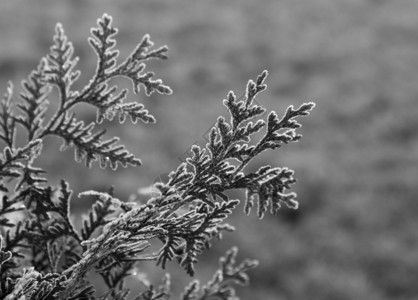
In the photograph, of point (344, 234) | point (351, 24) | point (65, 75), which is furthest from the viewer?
point (351, 24)

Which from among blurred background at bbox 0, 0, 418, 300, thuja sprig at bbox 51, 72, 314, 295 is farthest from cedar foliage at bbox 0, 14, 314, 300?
blurred background at bbox 0, 0, 418, 300

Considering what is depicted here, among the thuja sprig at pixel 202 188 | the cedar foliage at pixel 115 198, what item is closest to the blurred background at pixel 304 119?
the cedar foliage at pixel 115 198

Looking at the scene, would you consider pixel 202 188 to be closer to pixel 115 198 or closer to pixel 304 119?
pixel 115 198

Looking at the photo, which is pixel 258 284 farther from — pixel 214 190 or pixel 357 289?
pixel 214 190

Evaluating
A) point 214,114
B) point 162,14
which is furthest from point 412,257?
point 162,14

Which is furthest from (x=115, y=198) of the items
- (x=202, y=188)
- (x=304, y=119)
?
(x=304, y=119)

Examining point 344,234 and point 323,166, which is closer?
point 344,234

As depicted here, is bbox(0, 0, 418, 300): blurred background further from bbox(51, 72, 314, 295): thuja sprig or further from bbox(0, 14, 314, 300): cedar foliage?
bbox(51, 72, 314, 295): thuja sprig
